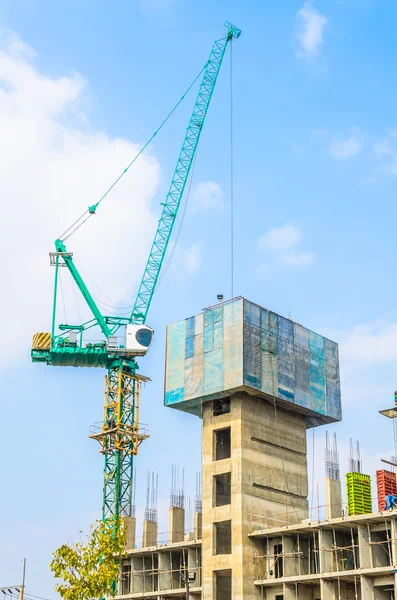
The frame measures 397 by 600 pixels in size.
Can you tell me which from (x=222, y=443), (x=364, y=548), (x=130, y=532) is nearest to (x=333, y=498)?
(x=364, y=548)

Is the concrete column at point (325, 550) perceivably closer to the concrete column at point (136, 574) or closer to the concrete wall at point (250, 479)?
the concrete wall at point (250, 479)

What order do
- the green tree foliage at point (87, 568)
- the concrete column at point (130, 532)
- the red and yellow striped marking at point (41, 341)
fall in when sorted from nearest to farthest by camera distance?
the green tree foliage at point (87, 568) < the concrete column at point (130, 532) < the red and yellow striped marking at point (41, 341)

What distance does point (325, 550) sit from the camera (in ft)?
275

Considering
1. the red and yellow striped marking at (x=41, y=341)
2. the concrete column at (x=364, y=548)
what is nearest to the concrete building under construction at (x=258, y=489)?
the concrete column at (x=364, y=548)

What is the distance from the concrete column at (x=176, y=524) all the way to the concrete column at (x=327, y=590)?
19373 millimetres

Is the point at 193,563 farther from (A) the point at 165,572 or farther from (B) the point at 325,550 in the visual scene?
(B) the point at 325,550

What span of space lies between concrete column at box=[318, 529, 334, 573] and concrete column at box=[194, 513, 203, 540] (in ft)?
49.4

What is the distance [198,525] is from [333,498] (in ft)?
55.9

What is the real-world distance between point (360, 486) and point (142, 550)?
88.0ft

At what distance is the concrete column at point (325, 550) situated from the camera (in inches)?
3283

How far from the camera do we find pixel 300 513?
96000 millimetres

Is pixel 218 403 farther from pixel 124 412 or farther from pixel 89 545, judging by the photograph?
pixel 124 412

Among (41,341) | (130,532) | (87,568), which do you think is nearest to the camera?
(87,568)

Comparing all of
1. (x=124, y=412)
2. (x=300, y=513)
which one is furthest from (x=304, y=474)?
(x=124, y=412)
